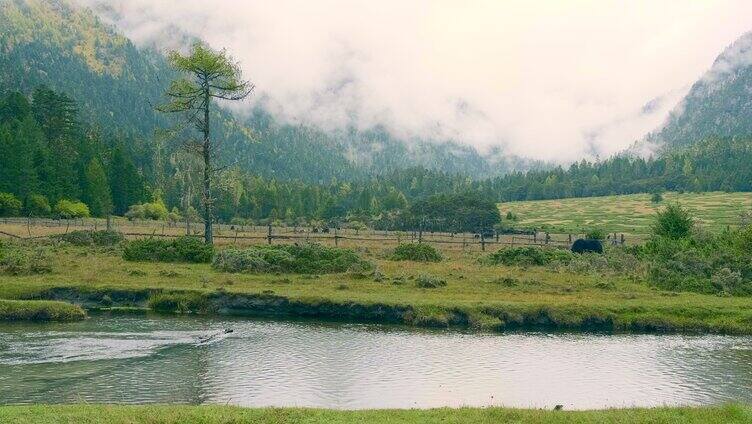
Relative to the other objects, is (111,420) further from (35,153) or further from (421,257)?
(35,153)

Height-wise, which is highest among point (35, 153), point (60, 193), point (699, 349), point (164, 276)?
point (35, 153)

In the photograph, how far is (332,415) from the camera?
1853 centimetres

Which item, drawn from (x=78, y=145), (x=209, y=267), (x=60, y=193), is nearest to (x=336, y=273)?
(x=209, y=267)

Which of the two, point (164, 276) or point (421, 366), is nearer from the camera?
point (421, 366)

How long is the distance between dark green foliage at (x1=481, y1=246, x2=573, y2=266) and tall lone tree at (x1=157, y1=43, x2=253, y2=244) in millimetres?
26368

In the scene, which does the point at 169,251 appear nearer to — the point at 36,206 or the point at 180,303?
the point at 180,303

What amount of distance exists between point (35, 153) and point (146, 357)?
3652 inches

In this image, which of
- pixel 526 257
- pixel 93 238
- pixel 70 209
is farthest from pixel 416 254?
pixel 70 209

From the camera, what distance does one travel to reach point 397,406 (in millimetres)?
22781

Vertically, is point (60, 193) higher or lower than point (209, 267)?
higher

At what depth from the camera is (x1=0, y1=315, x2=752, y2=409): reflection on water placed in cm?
2381

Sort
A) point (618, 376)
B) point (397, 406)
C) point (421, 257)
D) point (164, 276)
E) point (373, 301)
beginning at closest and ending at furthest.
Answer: point (397, 406)
point (618, 376)
point (373, 301)
point (164, 276)
point (421, 257)

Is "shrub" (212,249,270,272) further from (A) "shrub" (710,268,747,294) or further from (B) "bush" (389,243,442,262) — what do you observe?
(A) "shrub" (710,268,747,294)

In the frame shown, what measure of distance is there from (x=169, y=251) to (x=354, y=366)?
32538 millimetres
